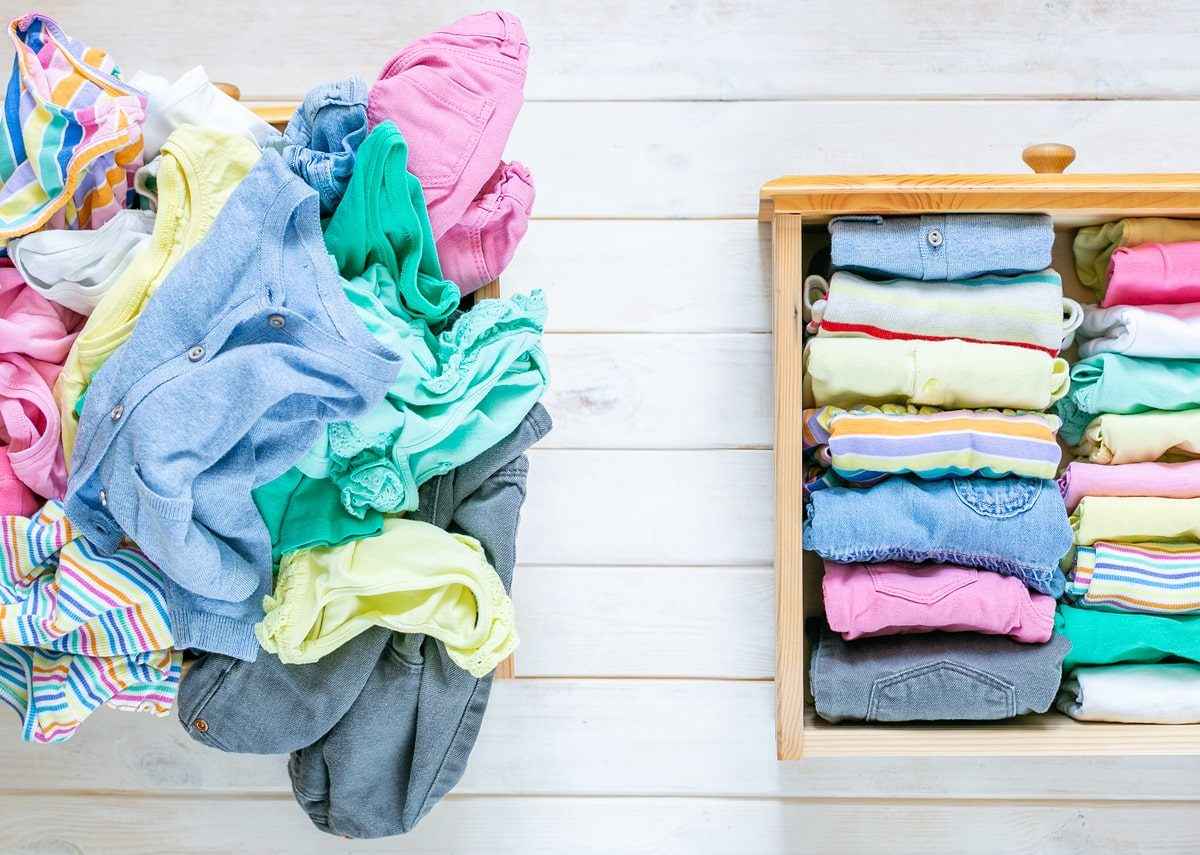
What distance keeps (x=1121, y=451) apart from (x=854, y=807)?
0.46 metres

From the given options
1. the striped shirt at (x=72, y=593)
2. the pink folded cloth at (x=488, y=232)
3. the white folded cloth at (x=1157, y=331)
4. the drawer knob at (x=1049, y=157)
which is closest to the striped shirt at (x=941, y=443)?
the white folded cloth at (x=1157, y=331)

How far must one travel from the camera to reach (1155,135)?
3.67ft

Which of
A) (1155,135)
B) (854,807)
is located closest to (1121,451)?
(1155,135)

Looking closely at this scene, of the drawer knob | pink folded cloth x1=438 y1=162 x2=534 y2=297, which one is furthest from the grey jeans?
the drawer knob

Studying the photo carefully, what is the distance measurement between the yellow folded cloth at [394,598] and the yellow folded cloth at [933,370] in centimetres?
36

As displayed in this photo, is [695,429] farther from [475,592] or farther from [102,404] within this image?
[102,404]

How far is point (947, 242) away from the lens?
0.97 m

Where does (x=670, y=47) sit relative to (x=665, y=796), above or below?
above

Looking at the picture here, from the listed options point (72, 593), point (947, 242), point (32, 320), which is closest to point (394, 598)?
point (72, 593)

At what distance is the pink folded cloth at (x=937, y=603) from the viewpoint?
988 mm

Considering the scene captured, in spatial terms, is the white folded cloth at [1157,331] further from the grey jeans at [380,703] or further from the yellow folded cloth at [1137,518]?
Result: the grey jeans at [380,703]

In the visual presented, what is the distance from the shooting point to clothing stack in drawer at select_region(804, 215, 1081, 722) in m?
0.97

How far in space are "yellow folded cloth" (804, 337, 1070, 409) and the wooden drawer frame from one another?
4cm

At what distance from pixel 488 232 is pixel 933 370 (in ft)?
1.35
